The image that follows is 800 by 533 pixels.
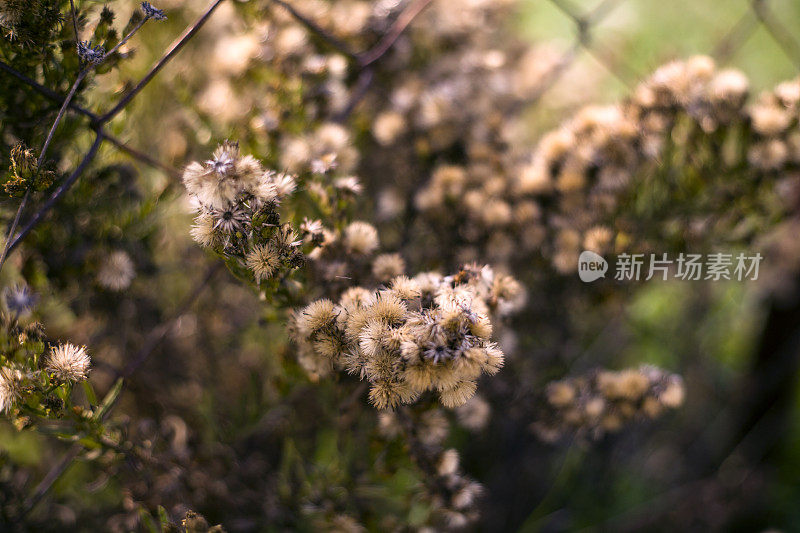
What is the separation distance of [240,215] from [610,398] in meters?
0.67

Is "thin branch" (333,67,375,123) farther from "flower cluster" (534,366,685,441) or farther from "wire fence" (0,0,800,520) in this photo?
"flower cluster" (534,366,685,441)

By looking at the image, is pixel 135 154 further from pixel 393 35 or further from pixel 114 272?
pixel 393 35

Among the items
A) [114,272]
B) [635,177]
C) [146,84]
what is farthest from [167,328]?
[635,177]

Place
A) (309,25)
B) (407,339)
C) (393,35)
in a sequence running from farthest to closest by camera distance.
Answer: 1. (393,35)
2. (309,25)
3. (407,339)

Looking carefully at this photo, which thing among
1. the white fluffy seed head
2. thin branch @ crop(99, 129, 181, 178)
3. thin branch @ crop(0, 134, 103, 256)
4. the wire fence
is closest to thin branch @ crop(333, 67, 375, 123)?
the wire fence

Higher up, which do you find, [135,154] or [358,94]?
[358,94]

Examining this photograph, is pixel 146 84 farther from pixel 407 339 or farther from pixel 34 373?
pixel 407 339

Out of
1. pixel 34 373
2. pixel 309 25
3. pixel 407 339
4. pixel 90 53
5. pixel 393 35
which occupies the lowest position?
pixel 34 373

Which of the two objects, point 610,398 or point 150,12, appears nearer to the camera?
point 150,12

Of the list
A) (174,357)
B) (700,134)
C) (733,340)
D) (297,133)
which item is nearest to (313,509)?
(174,357)

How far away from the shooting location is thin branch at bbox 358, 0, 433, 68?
3.03 ft

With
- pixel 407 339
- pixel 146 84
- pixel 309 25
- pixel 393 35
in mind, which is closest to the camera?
pixel 407 339

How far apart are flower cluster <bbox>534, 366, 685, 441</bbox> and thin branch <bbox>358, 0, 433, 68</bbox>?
2.19ft

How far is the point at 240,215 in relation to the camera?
22.3 inches
